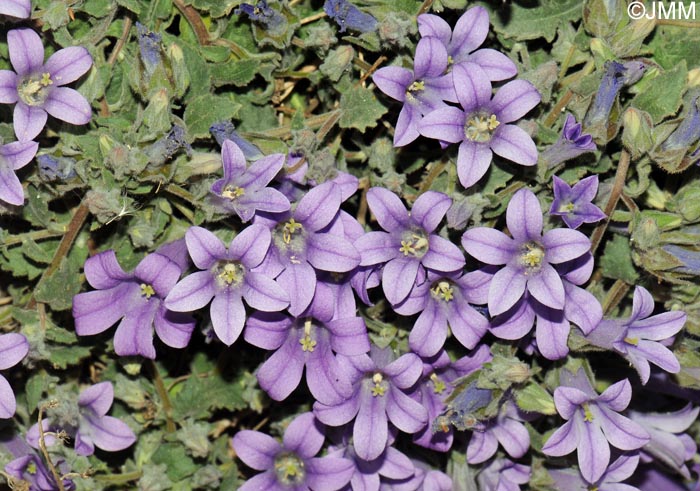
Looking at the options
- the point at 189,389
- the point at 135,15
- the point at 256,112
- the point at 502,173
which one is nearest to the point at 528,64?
the point at 502,173

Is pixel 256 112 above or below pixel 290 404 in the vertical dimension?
above

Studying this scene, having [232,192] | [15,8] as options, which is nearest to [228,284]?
[232,192]

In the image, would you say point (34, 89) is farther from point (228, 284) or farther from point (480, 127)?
point (480, 127)

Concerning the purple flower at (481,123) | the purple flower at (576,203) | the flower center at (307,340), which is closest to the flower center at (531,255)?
the purple flower at (576,203)

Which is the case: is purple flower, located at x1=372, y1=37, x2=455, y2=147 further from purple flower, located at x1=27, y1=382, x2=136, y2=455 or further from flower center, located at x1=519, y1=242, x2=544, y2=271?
purple flower, located at x1=27, y1=382, x2=136, y2=455

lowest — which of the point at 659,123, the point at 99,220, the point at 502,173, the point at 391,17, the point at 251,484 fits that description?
the point at 251,484

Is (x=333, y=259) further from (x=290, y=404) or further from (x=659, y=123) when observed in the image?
(x=659, y=123)
